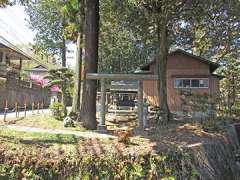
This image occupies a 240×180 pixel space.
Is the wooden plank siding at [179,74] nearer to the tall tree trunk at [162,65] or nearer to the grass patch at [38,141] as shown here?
the tall tree trunk at [162,65]

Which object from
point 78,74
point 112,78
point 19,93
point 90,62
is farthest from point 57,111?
point 19,93

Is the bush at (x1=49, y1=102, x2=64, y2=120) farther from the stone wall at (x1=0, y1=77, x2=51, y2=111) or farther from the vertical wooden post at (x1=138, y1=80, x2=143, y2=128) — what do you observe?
the stone wall at (x1=0, y1=77, x2=51, y2=111)

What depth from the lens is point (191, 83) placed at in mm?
23547

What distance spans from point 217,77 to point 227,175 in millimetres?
15383

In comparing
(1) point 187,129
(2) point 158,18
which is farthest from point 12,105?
A: (1) point 187,129

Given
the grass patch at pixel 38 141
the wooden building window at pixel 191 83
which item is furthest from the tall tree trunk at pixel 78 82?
the wooden building window at pixel 191 83

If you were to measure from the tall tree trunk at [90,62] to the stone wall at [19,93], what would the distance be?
8506mm

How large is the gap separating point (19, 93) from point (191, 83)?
1347 centimetres

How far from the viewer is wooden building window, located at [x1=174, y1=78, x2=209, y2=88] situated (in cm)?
2335

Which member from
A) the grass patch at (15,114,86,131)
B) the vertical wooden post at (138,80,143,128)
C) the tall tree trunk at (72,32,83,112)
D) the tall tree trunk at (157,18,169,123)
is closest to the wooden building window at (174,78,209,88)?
the tall tree trunk at (157,18,169,123)

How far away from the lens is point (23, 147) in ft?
25.3

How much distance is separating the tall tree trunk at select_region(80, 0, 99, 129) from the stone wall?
8.51m

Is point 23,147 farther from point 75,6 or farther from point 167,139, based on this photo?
point 75,6

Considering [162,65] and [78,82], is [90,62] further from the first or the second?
[162,65]
